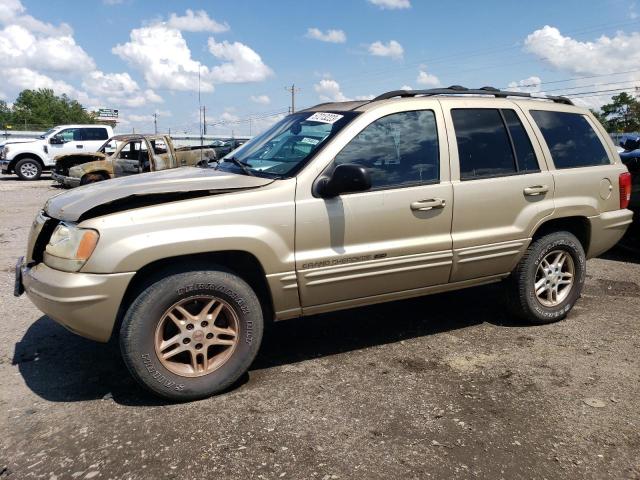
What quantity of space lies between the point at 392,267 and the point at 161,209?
156 centimetres

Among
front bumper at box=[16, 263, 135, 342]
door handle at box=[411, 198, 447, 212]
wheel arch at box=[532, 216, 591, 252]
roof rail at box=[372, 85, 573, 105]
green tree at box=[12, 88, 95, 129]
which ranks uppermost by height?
green tree at box=[12, 88, 95, 129]

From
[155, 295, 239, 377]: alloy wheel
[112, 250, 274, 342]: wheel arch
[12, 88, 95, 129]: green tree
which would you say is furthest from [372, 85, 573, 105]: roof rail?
[12, 88, 95, 129]: green tree

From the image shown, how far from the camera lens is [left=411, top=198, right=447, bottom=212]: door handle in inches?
147

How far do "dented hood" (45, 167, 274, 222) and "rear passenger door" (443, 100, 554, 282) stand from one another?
4.80ft

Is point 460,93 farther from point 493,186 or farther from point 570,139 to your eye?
point 570,139

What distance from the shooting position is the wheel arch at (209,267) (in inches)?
124

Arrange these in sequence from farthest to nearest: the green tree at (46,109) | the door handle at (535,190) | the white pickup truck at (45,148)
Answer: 1. the green tree at (46,109)
2. the white pickup truck at (45,148)
3. the door handle at (535,190)

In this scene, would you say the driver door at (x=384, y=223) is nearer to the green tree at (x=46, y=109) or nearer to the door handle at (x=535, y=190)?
the door handle at (x=535, y=190)

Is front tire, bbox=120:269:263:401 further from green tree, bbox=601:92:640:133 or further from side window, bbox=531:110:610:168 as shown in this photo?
green tree, bbox=601:92:640:133

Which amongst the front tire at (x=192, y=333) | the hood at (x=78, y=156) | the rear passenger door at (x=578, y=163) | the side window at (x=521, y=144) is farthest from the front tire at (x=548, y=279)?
the hood at (x=78, y=156)

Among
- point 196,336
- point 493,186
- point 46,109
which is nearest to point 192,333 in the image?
point 196,336

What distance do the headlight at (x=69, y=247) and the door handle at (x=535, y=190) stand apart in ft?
10.1

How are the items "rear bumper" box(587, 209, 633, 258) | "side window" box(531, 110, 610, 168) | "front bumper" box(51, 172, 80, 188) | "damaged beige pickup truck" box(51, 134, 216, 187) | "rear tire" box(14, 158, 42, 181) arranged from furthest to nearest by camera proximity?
1. "rear tire" box(14, 158, 42, 181)
2. "front bumper" box(51, 172, 80, 188)
3. "damaged beige pickup truck" box(51, 134, 216, 187)
4. "rear bumper" box(587, 209, 633, 258)
5. "side window" box(531, 110, 610, 168)

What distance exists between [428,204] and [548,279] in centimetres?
151
